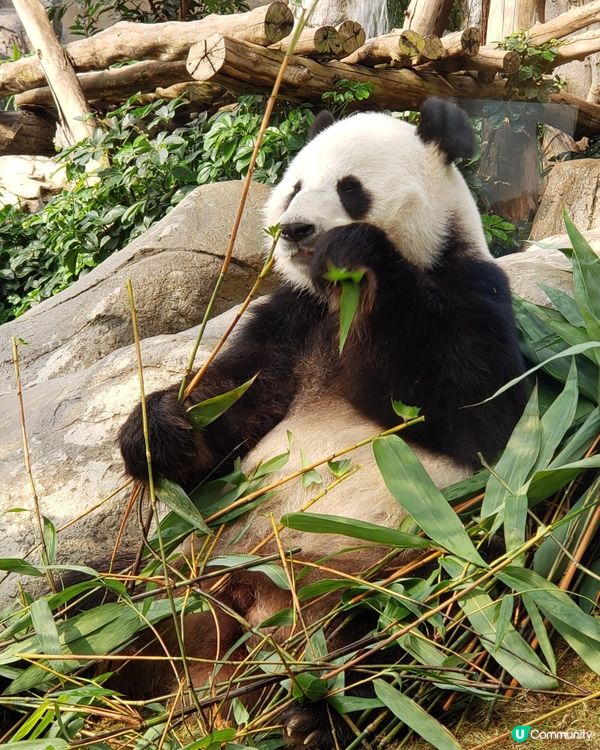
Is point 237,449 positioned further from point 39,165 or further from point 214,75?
point 39,165

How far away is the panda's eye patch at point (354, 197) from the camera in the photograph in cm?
275

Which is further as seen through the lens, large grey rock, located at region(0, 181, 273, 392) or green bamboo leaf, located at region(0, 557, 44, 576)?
large grey rock, located at region(0, 181, 273, 392)

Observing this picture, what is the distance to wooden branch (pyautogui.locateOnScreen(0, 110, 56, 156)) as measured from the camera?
916cm

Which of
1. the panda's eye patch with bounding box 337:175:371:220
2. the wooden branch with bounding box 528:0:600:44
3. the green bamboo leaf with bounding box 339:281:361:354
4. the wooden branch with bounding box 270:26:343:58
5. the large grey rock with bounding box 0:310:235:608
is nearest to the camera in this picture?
the green bamboo leaf with bounding box 339:281:361:354

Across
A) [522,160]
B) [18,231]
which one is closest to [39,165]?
[18,231]

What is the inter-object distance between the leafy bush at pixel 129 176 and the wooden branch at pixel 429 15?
222 centimetres

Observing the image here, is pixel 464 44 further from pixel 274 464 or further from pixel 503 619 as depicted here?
pixel 503 619

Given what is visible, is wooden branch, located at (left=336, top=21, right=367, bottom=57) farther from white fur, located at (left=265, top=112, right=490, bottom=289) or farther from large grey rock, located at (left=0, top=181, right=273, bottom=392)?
white fur, located at (left=265, top=112, right=490, bottom=289)

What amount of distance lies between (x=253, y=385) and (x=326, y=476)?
471 millimetres

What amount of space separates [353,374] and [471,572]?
83 cm

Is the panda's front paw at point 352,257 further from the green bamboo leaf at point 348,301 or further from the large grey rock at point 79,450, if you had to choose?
the large grey rock at point 79,450

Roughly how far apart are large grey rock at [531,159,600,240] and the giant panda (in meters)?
5.32

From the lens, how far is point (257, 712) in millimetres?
2166

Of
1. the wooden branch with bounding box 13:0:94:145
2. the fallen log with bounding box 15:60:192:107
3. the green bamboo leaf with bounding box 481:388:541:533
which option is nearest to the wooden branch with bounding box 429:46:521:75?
the fallen log with bounding box 15:60:192:107
